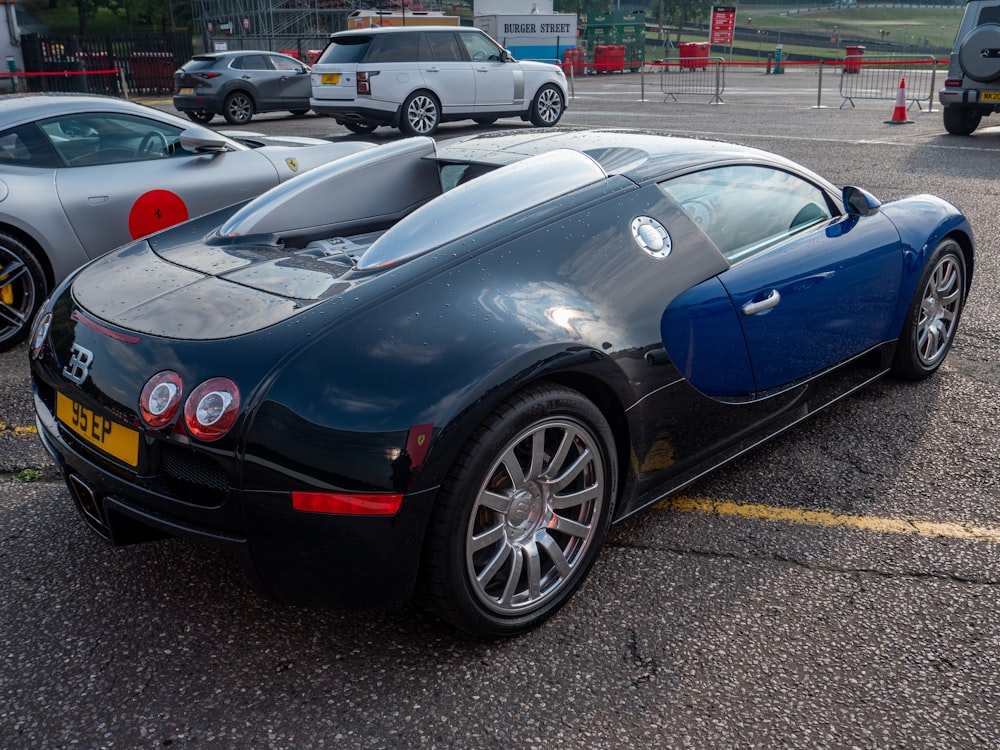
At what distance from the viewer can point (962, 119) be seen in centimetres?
1447

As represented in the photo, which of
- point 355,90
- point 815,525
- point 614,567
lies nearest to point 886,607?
point 815,525

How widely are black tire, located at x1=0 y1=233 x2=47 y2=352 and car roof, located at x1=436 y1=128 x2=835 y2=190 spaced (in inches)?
101

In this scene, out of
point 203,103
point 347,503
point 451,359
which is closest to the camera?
point 347,503

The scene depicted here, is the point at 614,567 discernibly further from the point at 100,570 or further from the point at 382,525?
the point at 100,570

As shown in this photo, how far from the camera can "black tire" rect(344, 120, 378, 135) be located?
16061mm

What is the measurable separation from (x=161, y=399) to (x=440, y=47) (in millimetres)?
14140

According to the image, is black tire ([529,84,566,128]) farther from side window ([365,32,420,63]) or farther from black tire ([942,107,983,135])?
black tire ([942,107,983,135])

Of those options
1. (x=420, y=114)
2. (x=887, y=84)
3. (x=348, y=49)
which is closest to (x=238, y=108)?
(x=348, y=49)

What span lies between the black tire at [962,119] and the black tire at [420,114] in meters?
8.05

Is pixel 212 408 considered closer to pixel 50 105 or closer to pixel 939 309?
pixel 939 309

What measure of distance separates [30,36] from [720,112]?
73.8ft

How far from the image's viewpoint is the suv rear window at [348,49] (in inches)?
593

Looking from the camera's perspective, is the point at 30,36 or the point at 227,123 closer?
the point at 227,123

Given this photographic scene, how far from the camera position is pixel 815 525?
3.27 metres
